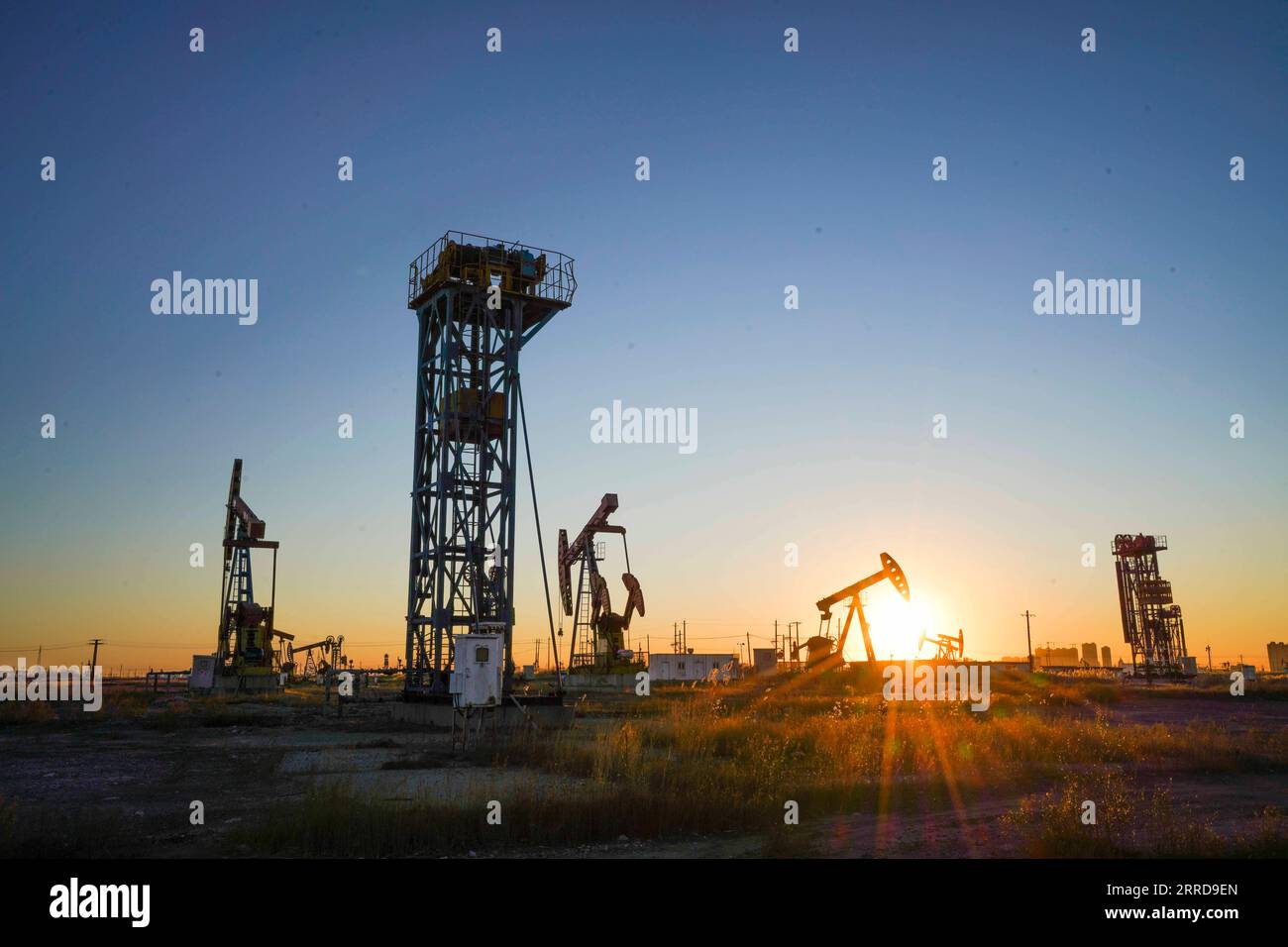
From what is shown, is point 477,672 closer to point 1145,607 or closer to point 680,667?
point 680,667

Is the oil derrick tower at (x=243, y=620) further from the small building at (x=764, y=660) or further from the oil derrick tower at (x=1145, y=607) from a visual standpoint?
the oil derrick tower at (x=1145, y=607)

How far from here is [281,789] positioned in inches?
538

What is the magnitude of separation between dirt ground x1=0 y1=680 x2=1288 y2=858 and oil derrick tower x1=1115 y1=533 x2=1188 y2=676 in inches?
2544

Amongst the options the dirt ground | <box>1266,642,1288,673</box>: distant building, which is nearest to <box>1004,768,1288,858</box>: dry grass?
the dirt ground

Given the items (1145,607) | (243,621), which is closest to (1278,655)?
(1145,607)

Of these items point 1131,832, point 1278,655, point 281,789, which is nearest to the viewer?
point 1131,832

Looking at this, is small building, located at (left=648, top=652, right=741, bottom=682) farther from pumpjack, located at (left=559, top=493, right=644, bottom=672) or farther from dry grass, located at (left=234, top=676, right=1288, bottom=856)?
dry grass, located at (left=234, top=676, right=1288, bottom=856)

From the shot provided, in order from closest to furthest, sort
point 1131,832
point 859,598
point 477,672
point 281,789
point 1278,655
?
point 1131,832, point 281,789, point 477,672, point 859,598, point 1278,655

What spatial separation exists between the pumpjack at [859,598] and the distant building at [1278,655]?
389ft

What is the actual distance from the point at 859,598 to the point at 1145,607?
5289 centimetres

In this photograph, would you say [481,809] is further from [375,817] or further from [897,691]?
[897,691]

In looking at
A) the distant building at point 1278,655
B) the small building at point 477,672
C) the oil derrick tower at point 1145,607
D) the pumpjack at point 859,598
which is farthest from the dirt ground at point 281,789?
the distant building at point 1278,655
